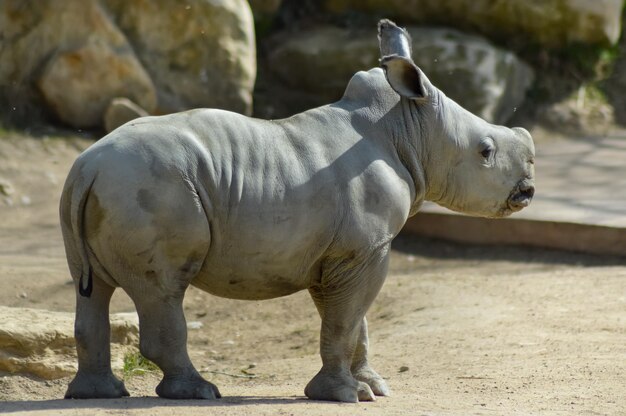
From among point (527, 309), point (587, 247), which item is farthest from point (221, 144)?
point (587, 247)

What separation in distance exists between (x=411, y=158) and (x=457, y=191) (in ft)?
1.06

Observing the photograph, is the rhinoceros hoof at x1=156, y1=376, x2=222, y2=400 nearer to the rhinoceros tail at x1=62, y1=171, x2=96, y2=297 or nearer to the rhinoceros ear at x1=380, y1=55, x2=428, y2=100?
the rhinoceros tail at x1=62, y1=171, x2=96, y2=297

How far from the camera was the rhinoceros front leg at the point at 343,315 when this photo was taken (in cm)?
513

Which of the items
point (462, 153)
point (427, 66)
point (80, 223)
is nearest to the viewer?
point (80, 223)

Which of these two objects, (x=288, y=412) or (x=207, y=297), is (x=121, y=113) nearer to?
(x=207, y=297)

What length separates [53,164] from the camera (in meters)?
11.1

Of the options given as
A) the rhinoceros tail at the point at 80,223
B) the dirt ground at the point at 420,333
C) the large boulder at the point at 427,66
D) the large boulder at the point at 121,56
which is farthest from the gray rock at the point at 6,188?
Result: the rhinoceros tail at the point at 80,223

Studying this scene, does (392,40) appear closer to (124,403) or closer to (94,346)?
(94,346)

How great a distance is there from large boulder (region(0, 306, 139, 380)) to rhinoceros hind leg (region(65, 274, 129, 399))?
3.56 feet

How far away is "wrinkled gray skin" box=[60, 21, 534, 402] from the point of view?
4695 mm

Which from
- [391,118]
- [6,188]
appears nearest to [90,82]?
[6,188]

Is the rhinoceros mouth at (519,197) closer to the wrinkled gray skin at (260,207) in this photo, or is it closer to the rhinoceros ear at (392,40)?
the wrinkled gray skin at (260,207)

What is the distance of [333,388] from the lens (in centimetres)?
518

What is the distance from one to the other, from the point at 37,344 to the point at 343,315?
1831 millimetres
